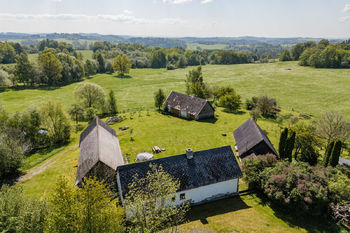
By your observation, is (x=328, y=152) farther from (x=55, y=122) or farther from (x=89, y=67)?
(x=89, y=67)

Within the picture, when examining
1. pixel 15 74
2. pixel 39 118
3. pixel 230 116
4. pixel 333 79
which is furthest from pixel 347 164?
pixel 15 74

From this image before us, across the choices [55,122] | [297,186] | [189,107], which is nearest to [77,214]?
[297,186]

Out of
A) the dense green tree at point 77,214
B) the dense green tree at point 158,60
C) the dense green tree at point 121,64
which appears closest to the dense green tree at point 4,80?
the dense green tree at point 121,64

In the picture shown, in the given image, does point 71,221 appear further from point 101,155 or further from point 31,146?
point 31,146

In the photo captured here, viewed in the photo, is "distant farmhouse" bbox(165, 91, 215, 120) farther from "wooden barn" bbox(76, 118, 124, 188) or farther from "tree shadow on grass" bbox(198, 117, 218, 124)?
"wooden barn" bbox(76, 118, 124, 188)

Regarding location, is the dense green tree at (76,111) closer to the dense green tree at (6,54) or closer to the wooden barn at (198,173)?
the wooden barn at (198,173)

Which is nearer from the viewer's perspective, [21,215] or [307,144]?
[21,215]
